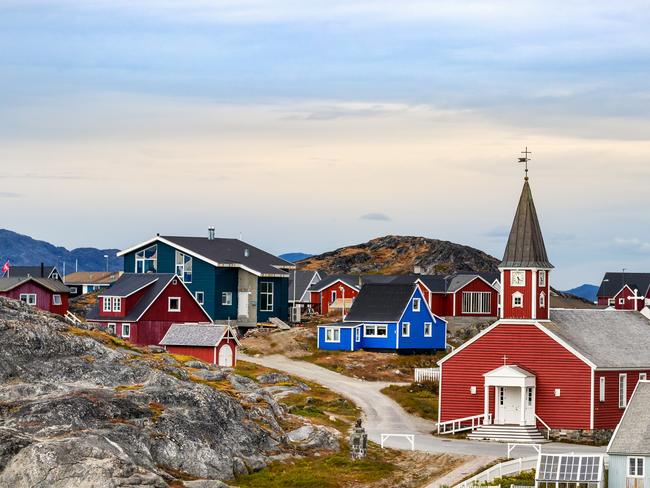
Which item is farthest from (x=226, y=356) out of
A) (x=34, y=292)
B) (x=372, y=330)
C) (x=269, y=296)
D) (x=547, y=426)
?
(x=34, y=292)

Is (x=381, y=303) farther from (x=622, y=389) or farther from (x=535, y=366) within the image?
(x=622, y=389)

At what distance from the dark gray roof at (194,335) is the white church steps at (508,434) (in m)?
21.9

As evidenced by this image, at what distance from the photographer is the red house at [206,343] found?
86875mm

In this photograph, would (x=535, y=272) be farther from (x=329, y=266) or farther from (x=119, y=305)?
(x=329, y=266)

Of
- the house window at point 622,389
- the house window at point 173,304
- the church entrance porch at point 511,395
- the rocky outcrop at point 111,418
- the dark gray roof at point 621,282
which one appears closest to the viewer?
the rocky outcrop at point 111,418

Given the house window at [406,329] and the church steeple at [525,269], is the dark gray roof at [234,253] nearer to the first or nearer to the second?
the house window at [406,329]

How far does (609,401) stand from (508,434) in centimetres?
532

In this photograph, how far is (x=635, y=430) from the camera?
2297 inches

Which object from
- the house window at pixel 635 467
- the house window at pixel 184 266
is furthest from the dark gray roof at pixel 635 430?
the house window at pixel 184 266

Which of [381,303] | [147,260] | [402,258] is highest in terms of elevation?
[402,258]

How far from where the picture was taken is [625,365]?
70375 millimetres

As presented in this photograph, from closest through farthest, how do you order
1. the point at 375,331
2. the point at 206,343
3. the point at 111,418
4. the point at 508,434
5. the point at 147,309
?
the point at 111,418 < the point at 508,434 < the point at 206,343 < the point at 147,309 < the point at 375,331

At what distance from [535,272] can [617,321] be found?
Answer: 19.8ft

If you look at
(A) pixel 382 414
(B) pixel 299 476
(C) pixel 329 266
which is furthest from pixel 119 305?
(C) pixel 329 266
